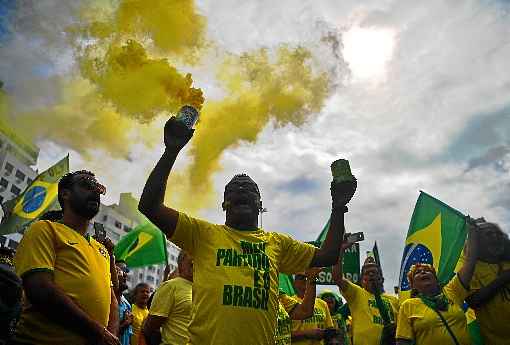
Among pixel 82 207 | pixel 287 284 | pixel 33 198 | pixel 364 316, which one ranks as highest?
pixel 33 198

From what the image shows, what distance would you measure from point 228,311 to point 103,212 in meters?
87.7

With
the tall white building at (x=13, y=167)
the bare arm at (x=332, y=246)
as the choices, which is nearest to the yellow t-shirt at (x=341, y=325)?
the bare arm at (x=332, y=246)

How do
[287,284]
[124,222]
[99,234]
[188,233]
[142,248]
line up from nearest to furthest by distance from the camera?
[188,233] → [99,234] → [287,284] → [142,248] → [124,222]

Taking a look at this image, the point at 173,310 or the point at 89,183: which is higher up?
the point at 89,183

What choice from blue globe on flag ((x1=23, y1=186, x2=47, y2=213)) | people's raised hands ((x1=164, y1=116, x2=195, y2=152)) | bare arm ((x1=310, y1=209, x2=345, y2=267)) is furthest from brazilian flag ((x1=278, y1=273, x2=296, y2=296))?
blue globe on flag ((x1=23, y1=186, x2=47, y2=213))

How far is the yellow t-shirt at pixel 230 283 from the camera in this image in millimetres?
2666

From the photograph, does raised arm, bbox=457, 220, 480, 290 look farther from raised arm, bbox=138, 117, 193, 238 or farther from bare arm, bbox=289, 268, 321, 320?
raised arm, bbox=138, 117, 193, 238

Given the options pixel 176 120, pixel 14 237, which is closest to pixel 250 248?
pixel 176 120

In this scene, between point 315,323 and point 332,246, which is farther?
point 315,323

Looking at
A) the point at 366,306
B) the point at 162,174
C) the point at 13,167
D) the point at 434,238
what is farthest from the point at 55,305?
the point at 13,167

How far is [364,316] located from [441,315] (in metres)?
1.73

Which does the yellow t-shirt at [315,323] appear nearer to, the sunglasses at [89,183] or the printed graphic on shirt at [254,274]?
the printed graphic on shirt at [254,274]

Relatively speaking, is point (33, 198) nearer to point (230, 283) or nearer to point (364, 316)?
point (364, 316)

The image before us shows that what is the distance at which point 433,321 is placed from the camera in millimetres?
4879
